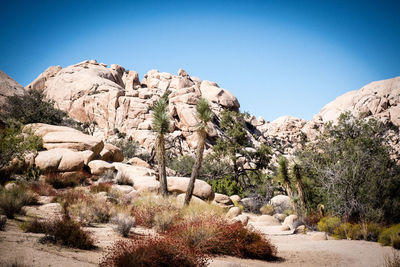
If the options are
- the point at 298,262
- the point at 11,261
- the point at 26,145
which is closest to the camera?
the point at 11,261

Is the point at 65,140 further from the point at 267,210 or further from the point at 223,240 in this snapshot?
the point at 267,210

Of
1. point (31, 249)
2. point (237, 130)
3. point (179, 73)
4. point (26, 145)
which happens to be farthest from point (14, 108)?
point (179, 73)

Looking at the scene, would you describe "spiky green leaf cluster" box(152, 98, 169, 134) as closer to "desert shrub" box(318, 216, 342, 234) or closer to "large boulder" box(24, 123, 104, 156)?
"large boulder" box(24, 123, 104, 156)

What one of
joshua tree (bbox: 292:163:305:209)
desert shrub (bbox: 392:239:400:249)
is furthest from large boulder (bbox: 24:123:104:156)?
desert shrub (bbox: 392:239:400:249)

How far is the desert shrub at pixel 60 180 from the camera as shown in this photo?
13.6 metres

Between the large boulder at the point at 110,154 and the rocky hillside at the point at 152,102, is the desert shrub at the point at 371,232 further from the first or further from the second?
the rocky hillside at the point at 152,102

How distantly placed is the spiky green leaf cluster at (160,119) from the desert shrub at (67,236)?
8.90 m

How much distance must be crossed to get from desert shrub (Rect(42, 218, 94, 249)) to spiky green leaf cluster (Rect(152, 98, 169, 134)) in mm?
8903

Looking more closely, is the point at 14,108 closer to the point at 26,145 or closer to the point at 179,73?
the point at 26,145

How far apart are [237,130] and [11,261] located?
22.9 meters

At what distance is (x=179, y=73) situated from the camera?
77125mm

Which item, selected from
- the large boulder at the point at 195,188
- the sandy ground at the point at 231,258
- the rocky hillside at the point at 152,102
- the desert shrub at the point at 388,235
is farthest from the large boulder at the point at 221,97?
the desert shrub at the point at 388,235

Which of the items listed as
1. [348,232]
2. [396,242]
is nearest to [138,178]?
[348,232]

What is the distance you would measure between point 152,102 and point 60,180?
4385 cm
